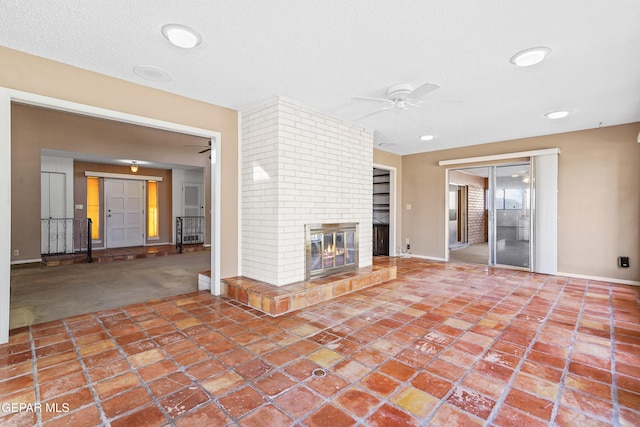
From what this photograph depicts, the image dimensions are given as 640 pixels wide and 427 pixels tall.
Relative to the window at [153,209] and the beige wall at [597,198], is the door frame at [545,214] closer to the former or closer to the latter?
the beige wall at [597,198]

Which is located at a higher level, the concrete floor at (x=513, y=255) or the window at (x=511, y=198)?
the window at (x=511, y=198)

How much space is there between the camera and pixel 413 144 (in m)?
6.20

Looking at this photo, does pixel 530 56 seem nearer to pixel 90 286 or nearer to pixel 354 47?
pixel 354 47

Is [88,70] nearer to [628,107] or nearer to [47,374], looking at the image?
[47,374]

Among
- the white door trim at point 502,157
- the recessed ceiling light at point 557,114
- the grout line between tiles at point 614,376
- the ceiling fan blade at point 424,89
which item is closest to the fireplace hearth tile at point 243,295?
the ceiling fan blade at point 424,89

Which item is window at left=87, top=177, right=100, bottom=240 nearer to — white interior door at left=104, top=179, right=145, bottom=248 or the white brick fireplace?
white interior door at left=104, top=179, right=145, bottom=248

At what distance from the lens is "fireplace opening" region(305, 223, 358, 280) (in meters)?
3.92

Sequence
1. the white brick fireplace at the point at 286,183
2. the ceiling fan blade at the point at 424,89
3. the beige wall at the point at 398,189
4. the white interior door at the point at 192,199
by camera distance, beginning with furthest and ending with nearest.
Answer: the white interior door at the point at 192,199 → the beige wall at the point at 398,189 → the white brick fireplace at the point at 286,183 → the ceiling fan blade at the point at 424,89

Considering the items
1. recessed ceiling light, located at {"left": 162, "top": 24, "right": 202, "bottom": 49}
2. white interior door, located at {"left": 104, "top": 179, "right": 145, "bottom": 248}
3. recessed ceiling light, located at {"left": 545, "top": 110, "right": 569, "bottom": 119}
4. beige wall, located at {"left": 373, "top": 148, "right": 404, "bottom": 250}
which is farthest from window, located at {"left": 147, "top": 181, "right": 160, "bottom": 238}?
recessed ceiling light, located at {"left": 545, "top": 110, "right": 569, "bottom": 119}

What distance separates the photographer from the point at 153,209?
31.2 feet

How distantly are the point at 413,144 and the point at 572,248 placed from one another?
3.37 meters

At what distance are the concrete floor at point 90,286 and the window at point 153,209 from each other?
3.11 metres

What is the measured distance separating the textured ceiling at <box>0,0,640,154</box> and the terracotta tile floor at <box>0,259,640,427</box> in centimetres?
255

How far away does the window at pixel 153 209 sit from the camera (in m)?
9.44
